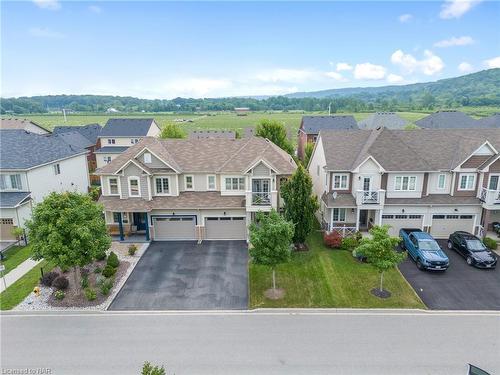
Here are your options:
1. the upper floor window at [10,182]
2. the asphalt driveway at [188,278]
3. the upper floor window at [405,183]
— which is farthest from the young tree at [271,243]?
the upper floor window at [10,182]

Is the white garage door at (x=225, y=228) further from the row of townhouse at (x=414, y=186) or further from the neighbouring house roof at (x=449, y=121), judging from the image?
the neighbouring house roof at (x=449, y=121)

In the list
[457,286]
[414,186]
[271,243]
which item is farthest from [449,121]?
[271,243]

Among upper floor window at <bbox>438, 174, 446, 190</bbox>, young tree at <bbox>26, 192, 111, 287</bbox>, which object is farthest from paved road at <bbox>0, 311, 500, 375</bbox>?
upper floor window at <bbox>438, 174, 446, 190</bbox>

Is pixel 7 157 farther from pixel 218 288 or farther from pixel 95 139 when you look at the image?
pixel 95 139

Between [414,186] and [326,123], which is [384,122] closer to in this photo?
[326,123]

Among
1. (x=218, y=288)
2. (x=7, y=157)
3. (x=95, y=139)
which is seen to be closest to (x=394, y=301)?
(x=218, y=288)

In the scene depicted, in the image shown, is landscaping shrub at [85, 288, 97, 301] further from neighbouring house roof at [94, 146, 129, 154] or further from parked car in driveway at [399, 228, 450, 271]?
neighbouring house roof at [94, 146, 129, 154]
